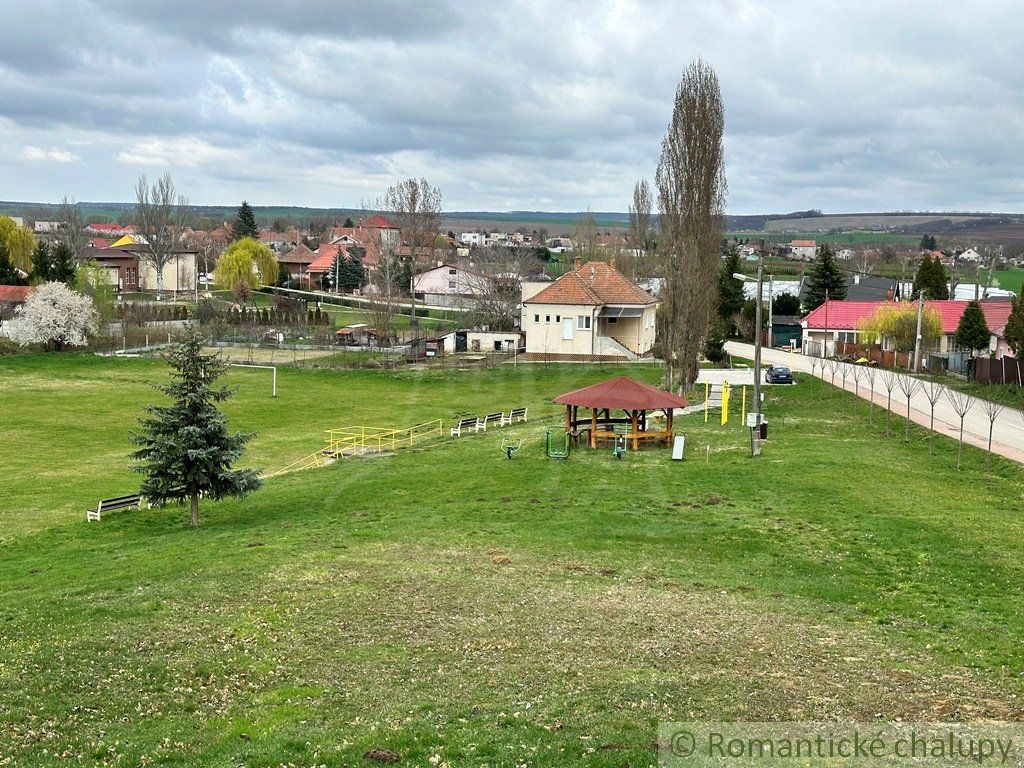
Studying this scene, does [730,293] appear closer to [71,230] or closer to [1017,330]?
[1017,330]

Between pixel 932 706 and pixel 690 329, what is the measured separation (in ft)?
114

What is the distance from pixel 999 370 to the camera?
159 ft

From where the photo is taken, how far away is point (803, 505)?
79.8ft

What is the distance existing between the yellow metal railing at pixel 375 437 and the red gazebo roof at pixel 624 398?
7.84 m

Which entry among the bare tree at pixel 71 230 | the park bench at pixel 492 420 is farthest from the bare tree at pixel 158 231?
the park bench at pixel 492 420

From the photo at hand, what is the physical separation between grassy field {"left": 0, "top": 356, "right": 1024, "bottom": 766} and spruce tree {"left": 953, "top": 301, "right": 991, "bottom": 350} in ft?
77.8

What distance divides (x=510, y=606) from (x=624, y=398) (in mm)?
17374

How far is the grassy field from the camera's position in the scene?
11.4 metres

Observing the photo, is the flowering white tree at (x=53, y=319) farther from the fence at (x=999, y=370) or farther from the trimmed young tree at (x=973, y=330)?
the fence at (x=999, y=370)

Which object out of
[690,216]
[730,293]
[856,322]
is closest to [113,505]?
[690,216]


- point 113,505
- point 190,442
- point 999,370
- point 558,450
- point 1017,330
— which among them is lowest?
point 113,505

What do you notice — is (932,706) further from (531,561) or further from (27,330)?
(27,330)

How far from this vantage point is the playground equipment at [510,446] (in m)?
32.6

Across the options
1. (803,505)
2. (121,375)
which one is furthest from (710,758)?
(121,375)
